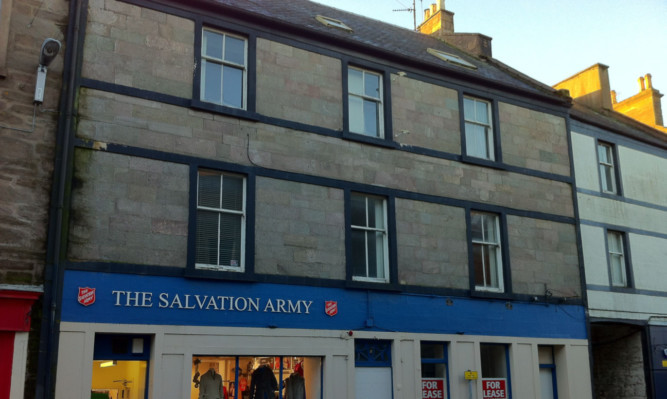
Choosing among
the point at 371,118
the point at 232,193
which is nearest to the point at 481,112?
the point at 371,118

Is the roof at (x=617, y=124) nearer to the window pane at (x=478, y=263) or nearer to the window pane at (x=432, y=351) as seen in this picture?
the window pane at (x=478, y=263)

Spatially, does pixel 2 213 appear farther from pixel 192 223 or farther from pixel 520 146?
pixel 520 146

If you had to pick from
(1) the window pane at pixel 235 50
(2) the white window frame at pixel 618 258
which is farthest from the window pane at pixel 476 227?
(1) the window pane at pixel 235 50

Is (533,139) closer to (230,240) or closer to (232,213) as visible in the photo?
(232,213)

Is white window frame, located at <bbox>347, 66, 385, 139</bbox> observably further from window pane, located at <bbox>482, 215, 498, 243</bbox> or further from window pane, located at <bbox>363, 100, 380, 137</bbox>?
window pane, located at <bbox>482, 215, 498, 243</bbox>

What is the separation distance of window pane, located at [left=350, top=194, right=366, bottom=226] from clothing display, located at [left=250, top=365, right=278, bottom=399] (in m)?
3.68

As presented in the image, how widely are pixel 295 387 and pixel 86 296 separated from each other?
449cm

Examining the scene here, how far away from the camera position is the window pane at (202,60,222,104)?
13.9 meters

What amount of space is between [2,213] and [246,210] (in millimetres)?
4319

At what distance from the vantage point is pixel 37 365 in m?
10.9

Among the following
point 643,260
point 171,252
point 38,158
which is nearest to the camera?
point 38,158

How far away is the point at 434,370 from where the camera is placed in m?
15.5

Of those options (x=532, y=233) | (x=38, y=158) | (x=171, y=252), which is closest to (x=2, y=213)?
(x=38, y=158)

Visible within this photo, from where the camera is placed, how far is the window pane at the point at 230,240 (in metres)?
13.3
